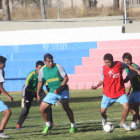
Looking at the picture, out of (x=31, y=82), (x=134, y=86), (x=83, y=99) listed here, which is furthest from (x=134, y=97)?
(x=83, y=99)

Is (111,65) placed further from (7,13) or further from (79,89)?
(7,13)

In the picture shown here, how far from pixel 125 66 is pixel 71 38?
60.1 ft

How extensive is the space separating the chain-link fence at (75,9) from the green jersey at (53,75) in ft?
63.3

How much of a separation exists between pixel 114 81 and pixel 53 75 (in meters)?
Answer: 1.38

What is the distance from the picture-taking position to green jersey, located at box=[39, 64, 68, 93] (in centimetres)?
1132

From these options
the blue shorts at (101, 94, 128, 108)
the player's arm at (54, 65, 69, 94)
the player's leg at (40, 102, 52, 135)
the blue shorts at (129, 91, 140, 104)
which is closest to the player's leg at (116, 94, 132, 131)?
the blue shorts at (101, 94, 128, 108)

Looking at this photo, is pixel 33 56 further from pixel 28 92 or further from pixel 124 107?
pixel 124 107

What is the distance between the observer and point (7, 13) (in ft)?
110

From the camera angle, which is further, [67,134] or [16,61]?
[16,61]

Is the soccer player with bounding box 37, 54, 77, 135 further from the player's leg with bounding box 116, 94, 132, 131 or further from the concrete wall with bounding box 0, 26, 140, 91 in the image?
the concrete wall with bounding box 0, 26, 140, 91

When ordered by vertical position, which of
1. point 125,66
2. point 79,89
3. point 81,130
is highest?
point 125,66

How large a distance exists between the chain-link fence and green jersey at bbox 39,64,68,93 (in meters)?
19.3

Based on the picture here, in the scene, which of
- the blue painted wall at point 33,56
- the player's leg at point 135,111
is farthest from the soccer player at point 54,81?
the blue painted wall at point 33,56

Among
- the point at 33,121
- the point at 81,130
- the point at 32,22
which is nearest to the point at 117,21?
the point at 32,22
